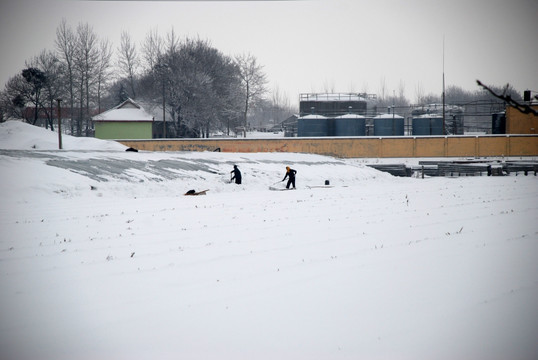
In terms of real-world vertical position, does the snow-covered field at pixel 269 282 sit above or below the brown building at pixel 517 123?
below

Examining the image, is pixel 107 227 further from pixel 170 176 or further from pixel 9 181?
pixel 170 176

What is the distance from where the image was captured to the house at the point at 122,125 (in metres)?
50.7

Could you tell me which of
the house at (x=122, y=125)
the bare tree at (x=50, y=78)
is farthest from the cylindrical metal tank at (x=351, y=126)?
the bare tree at (x=50, y=78)

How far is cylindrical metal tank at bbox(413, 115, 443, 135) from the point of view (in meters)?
51.0

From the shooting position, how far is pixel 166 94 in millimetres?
53094

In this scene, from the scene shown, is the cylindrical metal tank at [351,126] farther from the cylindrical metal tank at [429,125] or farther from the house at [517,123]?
the house at [517,123]

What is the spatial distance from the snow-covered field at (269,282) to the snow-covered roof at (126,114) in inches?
1567

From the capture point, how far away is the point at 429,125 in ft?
168

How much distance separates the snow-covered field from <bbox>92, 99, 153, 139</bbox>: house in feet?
129

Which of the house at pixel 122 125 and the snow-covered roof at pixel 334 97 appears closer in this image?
the house at pixel 122 125

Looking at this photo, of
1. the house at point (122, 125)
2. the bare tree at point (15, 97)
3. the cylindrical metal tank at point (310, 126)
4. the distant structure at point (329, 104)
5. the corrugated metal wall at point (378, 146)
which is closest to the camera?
the corrugated metal wall at point (378, 146)

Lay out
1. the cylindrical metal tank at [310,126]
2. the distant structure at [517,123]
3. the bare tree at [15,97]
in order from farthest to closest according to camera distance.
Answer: the cylindrical metal tank at [310,126]
the bare tree at [15,97]
the distant structure at [517,123]

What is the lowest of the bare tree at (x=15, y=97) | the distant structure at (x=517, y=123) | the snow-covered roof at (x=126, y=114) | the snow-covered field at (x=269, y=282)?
the snow-covered field at (x=269, y=282)

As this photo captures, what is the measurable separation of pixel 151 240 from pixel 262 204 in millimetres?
6140
